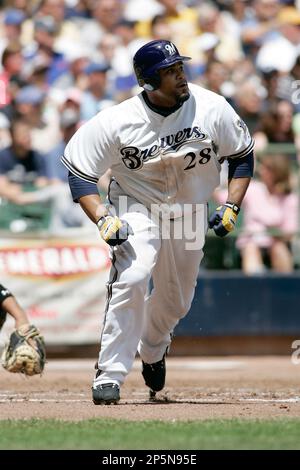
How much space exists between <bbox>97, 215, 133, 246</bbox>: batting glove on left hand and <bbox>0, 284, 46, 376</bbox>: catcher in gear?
3.69 feet

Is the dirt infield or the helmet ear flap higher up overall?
the helmet ear flap

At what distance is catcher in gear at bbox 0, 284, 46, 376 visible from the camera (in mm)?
7906

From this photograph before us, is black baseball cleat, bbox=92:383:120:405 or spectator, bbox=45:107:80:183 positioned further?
spectator, bbox=45:107:80:183

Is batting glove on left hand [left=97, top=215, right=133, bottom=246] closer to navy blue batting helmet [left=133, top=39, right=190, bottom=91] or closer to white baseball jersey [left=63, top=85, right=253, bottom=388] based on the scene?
white baseball jersey [left=63, top=85, right=253, bottom=388]

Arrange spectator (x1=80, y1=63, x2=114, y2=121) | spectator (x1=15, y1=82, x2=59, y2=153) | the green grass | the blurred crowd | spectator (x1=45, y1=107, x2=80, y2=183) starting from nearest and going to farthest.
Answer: the green grass, the blurred crowd, spectator (x1=45, y1=107, x2=80, y2=183), spectator (x1=15, y1=82, x2=59, y2=153), spectator (x1=80, y1=63, x2=114, y2=121)

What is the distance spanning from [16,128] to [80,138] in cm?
495

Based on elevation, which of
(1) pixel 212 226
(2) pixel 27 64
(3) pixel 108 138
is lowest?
(1) pixel 212 226

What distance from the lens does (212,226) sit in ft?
24.8

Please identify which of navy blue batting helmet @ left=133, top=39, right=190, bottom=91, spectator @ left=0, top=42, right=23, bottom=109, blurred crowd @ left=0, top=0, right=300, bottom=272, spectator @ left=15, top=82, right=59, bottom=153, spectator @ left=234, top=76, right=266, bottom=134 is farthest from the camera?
spectator @ left=0, top=42, right=23, bottom=109

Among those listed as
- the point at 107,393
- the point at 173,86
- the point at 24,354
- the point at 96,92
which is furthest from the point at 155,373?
the point at 96,92

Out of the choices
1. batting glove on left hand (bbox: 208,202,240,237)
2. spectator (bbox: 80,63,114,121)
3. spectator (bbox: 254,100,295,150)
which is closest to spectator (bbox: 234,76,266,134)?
spectator (bbox: 254,100,295,150)
